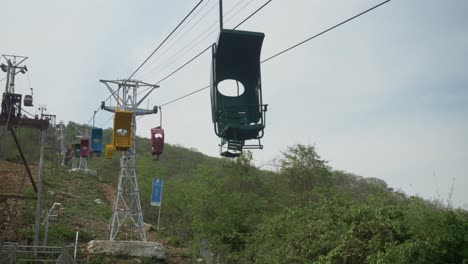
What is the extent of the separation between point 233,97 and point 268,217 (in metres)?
11.7

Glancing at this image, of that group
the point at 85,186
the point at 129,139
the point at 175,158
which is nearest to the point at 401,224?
the point at 129,139

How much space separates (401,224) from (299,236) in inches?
142

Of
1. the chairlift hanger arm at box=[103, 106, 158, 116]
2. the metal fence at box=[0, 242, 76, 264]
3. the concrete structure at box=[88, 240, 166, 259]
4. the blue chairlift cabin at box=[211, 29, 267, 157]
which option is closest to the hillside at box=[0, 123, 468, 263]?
the concrete structure at box=[88, 240, 166, 259]

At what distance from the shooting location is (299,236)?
15398mm

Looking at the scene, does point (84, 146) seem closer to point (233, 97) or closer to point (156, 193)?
point (156, 193)

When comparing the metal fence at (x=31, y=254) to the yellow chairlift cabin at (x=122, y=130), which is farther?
the metal fence at (x=31, y=254)

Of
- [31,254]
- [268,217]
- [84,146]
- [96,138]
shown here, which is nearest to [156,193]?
[96,138]

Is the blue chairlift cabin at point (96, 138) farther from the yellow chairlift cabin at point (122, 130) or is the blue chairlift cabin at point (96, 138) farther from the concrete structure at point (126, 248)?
the yellow chairlift cabin at point (122, 130)

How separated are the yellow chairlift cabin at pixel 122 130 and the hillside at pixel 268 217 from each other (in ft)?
18.5

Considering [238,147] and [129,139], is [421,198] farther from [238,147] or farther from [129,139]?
[129,139]

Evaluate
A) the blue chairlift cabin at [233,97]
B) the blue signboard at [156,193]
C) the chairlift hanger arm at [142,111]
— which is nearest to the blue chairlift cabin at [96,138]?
the blue signboard at [156,193]

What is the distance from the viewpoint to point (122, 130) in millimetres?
14516

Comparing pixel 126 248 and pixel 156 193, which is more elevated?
pixel 156 193

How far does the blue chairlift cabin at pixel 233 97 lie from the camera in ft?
29.5
